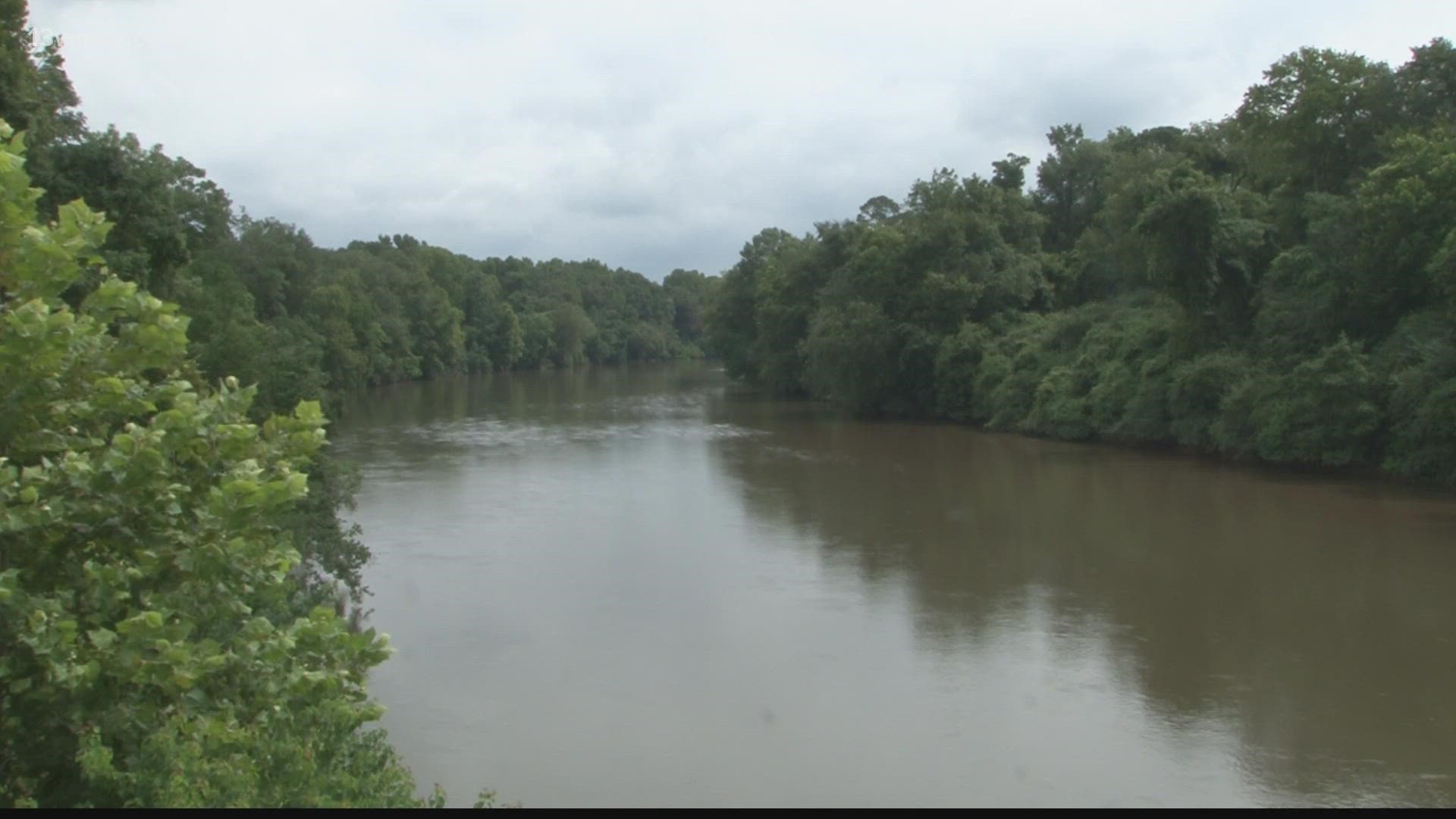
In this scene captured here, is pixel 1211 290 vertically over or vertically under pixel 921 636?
over

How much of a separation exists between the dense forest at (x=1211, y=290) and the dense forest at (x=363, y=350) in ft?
0.31

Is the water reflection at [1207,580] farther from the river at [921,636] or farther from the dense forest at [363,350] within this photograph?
the dense forest at [363,350]

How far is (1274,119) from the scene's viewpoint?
3309 centimetres

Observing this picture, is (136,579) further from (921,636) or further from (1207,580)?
(1207,580)

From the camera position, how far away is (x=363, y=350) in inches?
2736

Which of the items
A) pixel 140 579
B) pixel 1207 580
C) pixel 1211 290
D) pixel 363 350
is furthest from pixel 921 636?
pixel 363 350

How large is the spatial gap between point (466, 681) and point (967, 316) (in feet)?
112

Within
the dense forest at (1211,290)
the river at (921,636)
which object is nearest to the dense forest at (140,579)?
the river at (921,636)

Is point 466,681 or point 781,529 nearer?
point 466,681

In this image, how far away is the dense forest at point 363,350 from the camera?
5.16 metres

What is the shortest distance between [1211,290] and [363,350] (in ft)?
163
